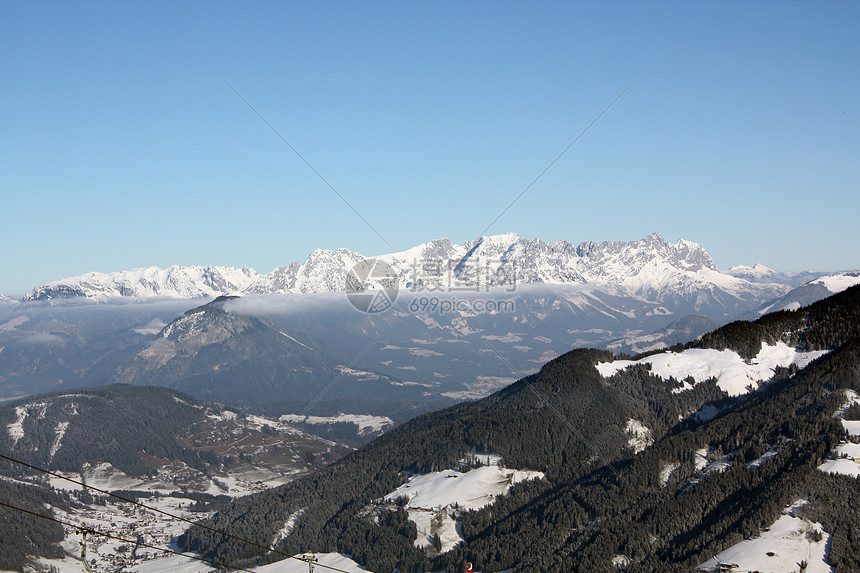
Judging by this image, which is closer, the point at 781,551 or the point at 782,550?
the point at 781,551

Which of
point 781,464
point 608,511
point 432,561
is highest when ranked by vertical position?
point 781,464

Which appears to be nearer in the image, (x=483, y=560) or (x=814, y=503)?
(x=814, y=503)

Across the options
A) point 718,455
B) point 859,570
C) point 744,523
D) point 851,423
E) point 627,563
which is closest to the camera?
point 859,570

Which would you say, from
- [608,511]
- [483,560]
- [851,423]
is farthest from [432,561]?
[851,423]

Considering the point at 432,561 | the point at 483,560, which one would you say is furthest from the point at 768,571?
the point at 432,561

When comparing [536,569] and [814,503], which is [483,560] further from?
[814,503]

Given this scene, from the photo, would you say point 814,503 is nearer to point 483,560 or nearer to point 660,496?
point 660,496

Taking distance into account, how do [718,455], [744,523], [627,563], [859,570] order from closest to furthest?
[859,570]
[744,523]
[627,563]
[718,455]

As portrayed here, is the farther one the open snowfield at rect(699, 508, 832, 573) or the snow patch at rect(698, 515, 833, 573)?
the snow patch at rect(698, 515, 833, 573)

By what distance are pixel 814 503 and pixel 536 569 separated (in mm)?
60702

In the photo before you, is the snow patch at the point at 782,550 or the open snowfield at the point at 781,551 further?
the snow patch at the point at 782,550

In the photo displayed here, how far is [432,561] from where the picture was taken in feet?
656

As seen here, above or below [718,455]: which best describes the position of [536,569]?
below

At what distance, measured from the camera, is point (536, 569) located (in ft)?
566
